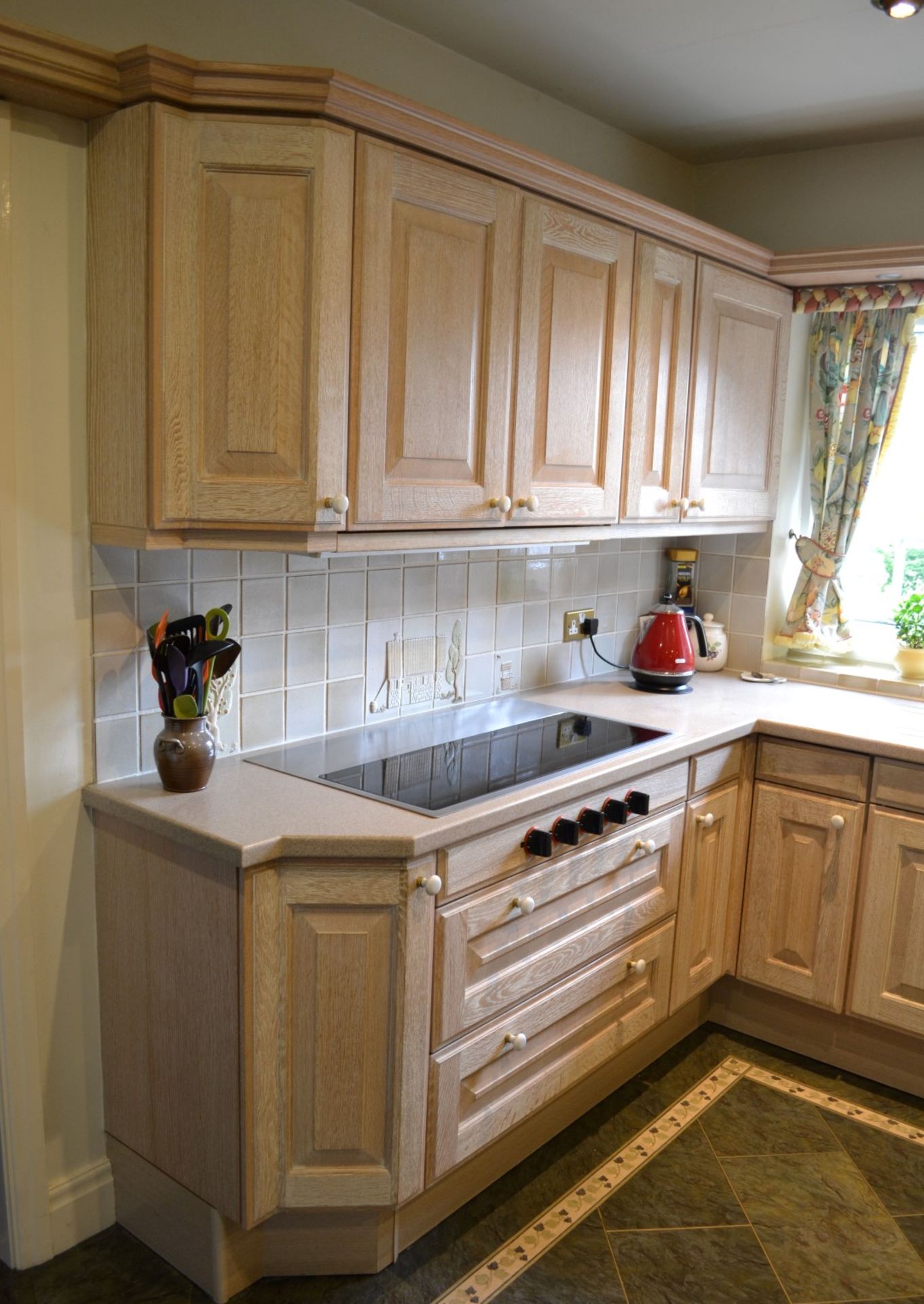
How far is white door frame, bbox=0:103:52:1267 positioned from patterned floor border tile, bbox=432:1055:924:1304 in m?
0.78

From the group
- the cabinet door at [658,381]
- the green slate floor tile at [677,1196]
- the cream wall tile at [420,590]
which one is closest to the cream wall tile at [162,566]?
the cream wall tile at [420,590]

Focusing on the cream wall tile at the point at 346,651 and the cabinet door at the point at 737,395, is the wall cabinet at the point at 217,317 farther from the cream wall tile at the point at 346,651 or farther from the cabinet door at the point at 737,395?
the cabinet door at the point at 737,395

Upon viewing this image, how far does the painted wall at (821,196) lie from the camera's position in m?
2.97

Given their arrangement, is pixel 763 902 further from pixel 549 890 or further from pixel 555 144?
pixel 555 144

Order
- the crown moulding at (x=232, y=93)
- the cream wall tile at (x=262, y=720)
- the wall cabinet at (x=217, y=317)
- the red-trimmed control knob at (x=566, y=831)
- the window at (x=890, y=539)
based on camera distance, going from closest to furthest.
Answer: the crown moulding at (x=232, y=93) < the wall cabinet at (x=217, y=317) < the red-trimmed control knob at (x=566, y=831) < the cream wall tile at (x=262, y=720) < the window at (x=890, y=539)

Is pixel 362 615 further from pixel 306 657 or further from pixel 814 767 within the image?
pixel 814 767

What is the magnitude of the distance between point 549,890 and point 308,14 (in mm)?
1817

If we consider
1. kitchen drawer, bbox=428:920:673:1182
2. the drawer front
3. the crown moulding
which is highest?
the crown moulding

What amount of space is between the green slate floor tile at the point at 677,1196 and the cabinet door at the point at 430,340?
1.45 meters

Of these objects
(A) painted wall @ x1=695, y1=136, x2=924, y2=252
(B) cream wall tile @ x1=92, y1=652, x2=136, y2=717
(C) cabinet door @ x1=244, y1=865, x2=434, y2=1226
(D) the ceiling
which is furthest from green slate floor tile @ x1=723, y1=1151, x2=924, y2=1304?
(D) the ceiling

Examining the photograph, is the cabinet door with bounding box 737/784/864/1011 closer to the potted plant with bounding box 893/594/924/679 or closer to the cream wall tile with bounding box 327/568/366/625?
the potted plant with bounding box 893/594/924/679

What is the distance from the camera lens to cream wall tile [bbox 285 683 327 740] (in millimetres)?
2375

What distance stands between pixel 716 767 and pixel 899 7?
1.67 m

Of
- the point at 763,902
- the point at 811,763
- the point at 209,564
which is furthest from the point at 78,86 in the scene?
the point at 763,902
